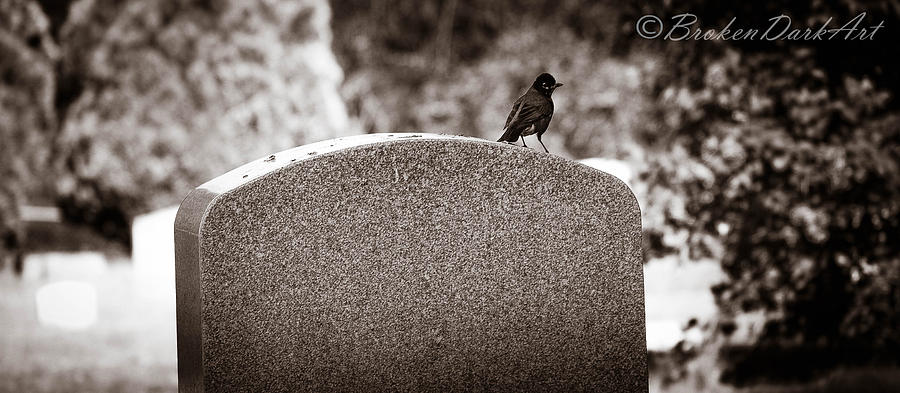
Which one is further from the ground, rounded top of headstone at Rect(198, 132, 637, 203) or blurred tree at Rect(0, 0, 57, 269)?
blurred tree at Rect(0, 0, 57, 269)

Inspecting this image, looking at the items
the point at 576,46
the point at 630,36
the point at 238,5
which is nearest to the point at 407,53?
the point at 576,46

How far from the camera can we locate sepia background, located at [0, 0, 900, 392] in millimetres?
5586

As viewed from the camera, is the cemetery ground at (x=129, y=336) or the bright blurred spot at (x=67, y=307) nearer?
the cemetery ground at (x=129, y=336)

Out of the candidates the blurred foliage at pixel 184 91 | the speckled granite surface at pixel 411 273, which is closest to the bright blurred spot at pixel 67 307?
the blurred foliage at pixel 184 91

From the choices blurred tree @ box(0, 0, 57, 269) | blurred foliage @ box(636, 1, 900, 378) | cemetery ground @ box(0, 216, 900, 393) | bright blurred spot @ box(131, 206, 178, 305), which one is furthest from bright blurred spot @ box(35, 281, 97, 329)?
blurred foliage @ box(636, 1, 900, 378)

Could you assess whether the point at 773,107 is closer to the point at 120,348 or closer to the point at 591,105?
the point at 120,348

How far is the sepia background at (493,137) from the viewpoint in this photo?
559cm

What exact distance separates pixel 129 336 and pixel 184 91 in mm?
4564

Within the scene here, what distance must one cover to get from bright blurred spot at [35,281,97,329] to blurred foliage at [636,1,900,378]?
5.33 m

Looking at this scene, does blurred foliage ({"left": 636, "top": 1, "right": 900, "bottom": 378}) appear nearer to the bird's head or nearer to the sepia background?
the sepia background

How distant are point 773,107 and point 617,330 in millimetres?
2559

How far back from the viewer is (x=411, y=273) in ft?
11.2

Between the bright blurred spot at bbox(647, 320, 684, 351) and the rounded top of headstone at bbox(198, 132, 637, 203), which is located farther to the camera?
the bright blurred spot at bbox(647, 320, 684, 351)

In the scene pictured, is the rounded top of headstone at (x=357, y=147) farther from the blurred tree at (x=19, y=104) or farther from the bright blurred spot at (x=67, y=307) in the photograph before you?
the blurred tree at (x=19, y=104)
